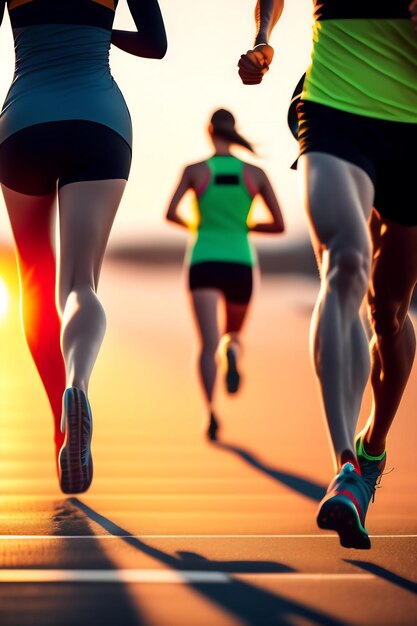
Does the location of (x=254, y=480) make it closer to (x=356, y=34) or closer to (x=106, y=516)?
(x=106, y=516)

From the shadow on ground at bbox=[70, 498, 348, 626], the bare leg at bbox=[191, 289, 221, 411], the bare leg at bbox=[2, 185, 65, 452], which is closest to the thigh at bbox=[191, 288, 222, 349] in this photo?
the bare leg at bbox=[191, 289, 221, 411]

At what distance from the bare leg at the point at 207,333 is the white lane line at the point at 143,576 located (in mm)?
4100

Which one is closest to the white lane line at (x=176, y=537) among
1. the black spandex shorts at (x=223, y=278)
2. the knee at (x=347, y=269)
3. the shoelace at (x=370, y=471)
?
the shoelace at (x=370, y=471)

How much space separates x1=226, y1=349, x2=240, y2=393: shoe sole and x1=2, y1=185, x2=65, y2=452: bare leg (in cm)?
350

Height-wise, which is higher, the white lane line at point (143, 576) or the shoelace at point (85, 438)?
the shoelace at point (85, 438)

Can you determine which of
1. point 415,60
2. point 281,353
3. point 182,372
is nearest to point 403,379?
point 415,60

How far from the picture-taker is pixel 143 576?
3494mm

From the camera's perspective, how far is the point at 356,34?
377 cm

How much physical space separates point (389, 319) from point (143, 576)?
1301 millimetres

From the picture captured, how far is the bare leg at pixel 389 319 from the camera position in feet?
13.2

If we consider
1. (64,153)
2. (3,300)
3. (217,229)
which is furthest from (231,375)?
(3,300)

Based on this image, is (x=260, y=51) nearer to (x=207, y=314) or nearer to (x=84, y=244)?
(x=84, y=244)

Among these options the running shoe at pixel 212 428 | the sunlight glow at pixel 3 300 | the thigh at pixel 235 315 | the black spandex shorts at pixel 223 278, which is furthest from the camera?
the sunlight glow at pixel 3 300

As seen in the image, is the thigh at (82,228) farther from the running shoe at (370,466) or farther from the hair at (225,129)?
the hair at (225,129)
